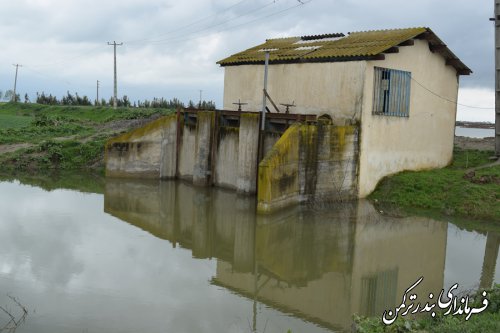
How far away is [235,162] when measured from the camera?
19453mm

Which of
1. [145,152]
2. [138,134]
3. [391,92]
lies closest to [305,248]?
[391,92]

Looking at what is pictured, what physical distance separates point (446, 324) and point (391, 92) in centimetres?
1250

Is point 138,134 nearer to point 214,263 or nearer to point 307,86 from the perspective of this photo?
point 307,86

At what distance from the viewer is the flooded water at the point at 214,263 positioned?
28.2 feet

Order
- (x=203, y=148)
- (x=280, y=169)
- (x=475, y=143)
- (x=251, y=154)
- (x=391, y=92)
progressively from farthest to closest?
(x=475, y=143), (x=203, y=148), (x=391, y=92), (x=251, y=154), (x=280, y=169)

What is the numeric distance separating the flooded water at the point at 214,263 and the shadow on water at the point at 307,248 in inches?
1.5

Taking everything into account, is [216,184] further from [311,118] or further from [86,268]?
[86,268]

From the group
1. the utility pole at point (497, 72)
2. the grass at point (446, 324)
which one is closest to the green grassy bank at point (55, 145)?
the utility pole at point (497, 72)

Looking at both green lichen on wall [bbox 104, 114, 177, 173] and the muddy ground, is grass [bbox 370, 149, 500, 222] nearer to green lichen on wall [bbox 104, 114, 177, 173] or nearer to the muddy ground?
the muddy ground

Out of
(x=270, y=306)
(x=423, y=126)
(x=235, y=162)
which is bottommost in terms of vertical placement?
(x=270, y=306)

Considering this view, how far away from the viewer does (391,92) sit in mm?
18250

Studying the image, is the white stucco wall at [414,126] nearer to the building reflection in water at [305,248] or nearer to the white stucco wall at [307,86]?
the white stucco wall at [307,86]

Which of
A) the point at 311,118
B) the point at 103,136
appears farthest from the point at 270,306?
the point at 103,136

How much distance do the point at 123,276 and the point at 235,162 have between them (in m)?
9.55
